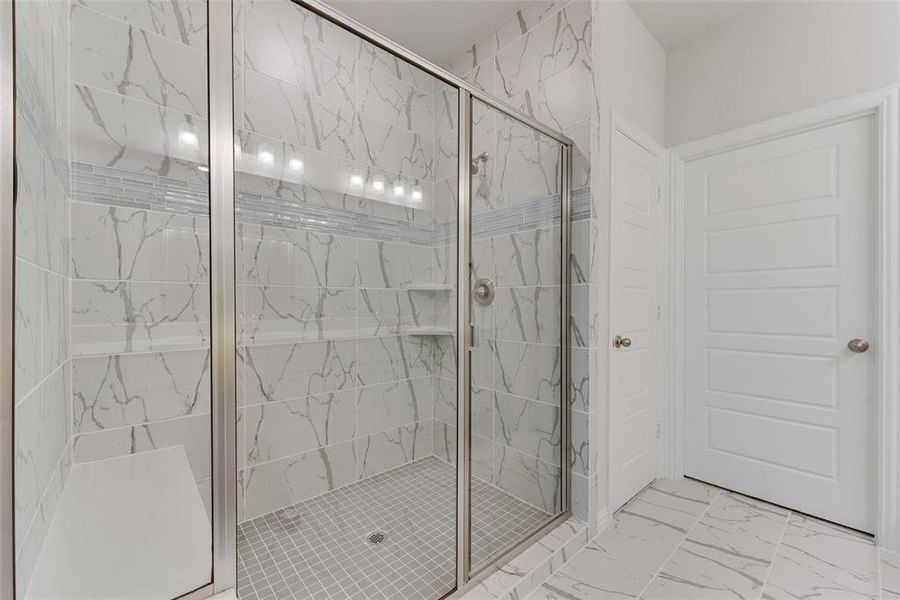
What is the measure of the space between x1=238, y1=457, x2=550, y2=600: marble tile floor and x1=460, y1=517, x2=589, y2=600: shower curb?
78 mm

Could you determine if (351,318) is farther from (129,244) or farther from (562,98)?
(562,98)

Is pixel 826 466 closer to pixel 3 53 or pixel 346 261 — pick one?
pixel 346 261

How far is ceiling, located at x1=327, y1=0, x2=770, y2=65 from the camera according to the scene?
2078 mm

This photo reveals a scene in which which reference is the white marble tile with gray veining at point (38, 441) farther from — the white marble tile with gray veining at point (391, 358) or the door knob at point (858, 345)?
the door knob at point (858, 345)

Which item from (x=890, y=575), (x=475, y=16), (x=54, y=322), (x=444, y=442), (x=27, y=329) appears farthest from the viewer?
(x=475, y=16)

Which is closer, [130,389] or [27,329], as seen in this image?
[27,329]

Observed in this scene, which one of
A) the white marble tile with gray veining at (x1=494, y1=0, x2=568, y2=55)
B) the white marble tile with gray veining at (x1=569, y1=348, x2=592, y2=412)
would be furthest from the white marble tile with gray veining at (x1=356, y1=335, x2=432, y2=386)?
the white marble tile with gray veining at (x1=494, y1=0, x2=568, y2=55)

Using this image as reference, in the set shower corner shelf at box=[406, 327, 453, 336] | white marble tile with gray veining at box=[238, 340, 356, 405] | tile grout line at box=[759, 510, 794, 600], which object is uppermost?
shower corner shelf at box=[406, 327, 453, 336]

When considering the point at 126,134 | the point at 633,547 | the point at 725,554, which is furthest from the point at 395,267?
the point at 725,554

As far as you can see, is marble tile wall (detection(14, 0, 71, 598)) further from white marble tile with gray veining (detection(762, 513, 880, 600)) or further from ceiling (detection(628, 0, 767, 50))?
ceiling (detection(628, 0, 767, 50))

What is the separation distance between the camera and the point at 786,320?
2.03 m

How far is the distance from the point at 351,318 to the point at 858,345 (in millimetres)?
2308

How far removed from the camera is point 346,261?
5.40ft

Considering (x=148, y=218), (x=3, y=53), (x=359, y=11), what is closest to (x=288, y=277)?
(x=148, y=218)
